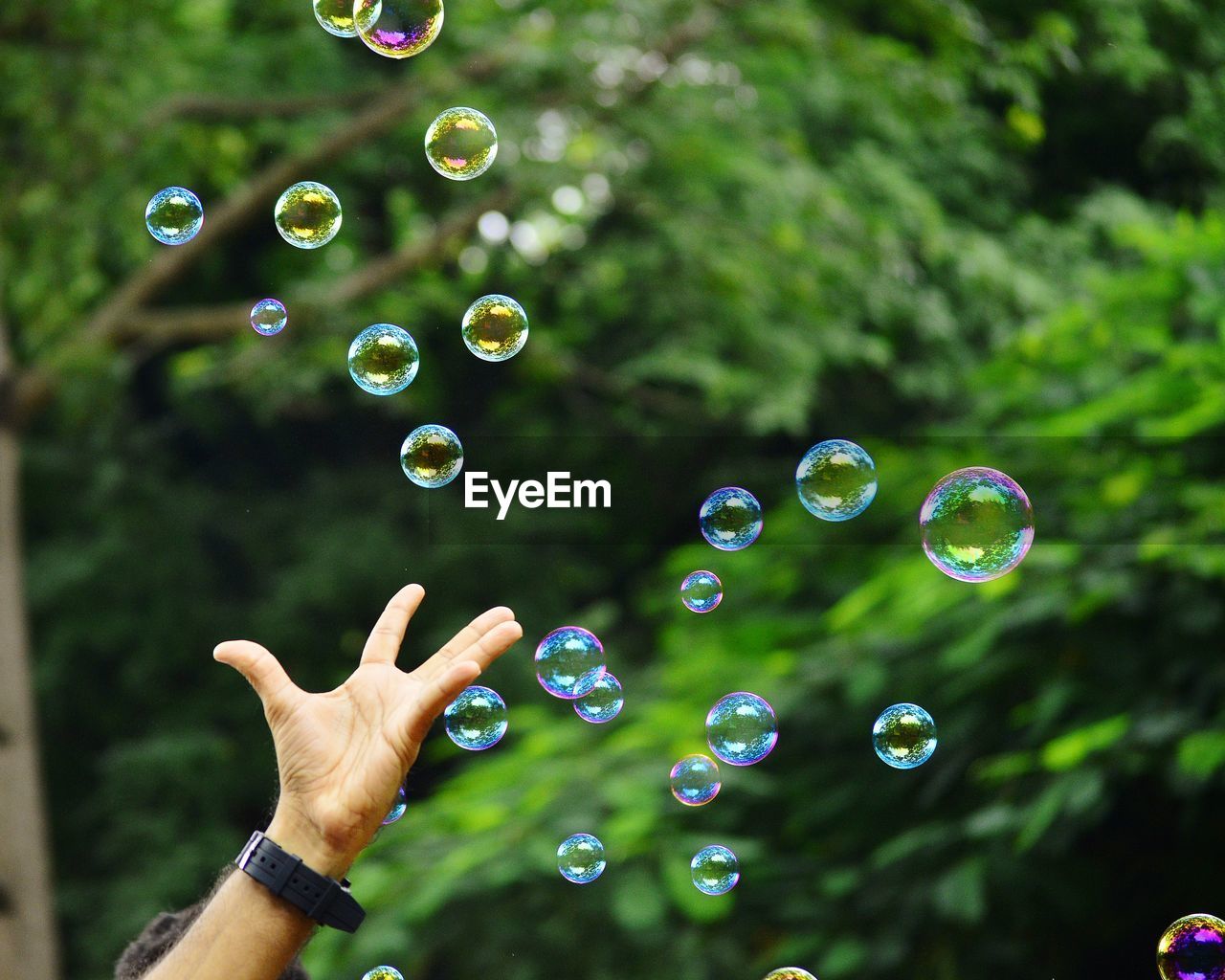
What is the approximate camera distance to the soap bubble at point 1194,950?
2156 mm

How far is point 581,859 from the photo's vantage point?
235cm

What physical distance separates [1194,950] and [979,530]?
78 centimetres

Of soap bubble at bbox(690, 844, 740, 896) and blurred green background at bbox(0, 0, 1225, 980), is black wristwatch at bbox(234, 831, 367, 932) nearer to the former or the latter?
soap bubble at bbox(690, 844, 740, 896)

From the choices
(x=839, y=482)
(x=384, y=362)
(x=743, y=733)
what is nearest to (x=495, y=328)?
Answer: (x=384, y=362)

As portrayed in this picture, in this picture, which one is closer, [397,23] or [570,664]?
[570,664]

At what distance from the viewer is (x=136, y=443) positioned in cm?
680

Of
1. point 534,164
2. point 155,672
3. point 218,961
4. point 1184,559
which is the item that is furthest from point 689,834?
point 155,672

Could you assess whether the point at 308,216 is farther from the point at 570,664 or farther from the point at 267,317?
the point at 570,664

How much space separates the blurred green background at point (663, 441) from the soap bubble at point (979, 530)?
1.73 ft

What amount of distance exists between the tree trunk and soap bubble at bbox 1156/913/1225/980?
3407mm

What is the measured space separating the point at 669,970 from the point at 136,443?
4666 millimetres

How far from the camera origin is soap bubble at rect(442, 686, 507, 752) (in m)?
2.22

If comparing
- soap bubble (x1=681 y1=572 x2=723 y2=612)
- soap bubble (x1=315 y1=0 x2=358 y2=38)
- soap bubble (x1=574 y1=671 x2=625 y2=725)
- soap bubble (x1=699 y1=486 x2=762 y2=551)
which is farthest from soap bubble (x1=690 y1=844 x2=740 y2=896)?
soap bubble (x1=315 y1=0 x2=358 y2=38)

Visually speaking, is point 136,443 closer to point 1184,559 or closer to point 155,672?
point 155,672
